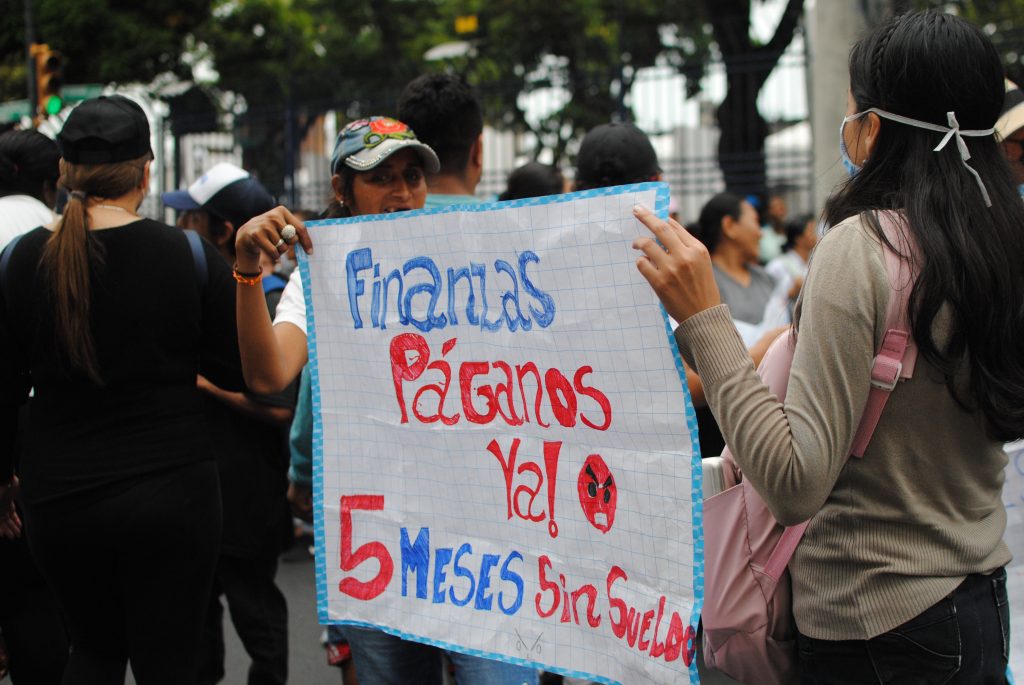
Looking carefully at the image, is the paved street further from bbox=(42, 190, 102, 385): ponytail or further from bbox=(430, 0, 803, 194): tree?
bbox=(430, 0, 803, 194): tree

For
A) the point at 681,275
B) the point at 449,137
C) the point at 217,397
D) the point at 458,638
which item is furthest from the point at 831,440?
the point at 217,397

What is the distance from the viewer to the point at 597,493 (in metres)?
2.05

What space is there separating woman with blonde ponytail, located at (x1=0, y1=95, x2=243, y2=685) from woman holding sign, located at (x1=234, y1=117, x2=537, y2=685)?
0.61ft

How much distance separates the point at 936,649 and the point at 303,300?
1.70m

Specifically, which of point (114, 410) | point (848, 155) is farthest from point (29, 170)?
point (848, 155)

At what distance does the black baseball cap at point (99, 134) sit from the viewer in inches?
104

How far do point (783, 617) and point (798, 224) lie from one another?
29.5 feet

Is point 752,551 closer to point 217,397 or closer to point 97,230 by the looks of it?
point 97,230

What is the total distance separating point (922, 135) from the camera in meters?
1.74

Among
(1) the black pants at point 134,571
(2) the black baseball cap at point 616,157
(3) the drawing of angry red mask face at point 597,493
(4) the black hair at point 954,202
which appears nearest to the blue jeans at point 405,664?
(1) the black pants at point 134,571

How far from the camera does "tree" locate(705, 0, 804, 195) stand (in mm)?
11055

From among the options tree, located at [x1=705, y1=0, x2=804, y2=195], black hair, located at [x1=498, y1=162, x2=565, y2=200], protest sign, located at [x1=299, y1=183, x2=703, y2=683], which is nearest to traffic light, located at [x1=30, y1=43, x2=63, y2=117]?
tree, located at [x1=705, y1=0, x2=804, y2=195]

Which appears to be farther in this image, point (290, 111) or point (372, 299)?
point (290, 111)

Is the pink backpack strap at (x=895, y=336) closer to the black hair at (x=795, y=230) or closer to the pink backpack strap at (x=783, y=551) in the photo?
the pink backpack strap at (x=783, y=551)
